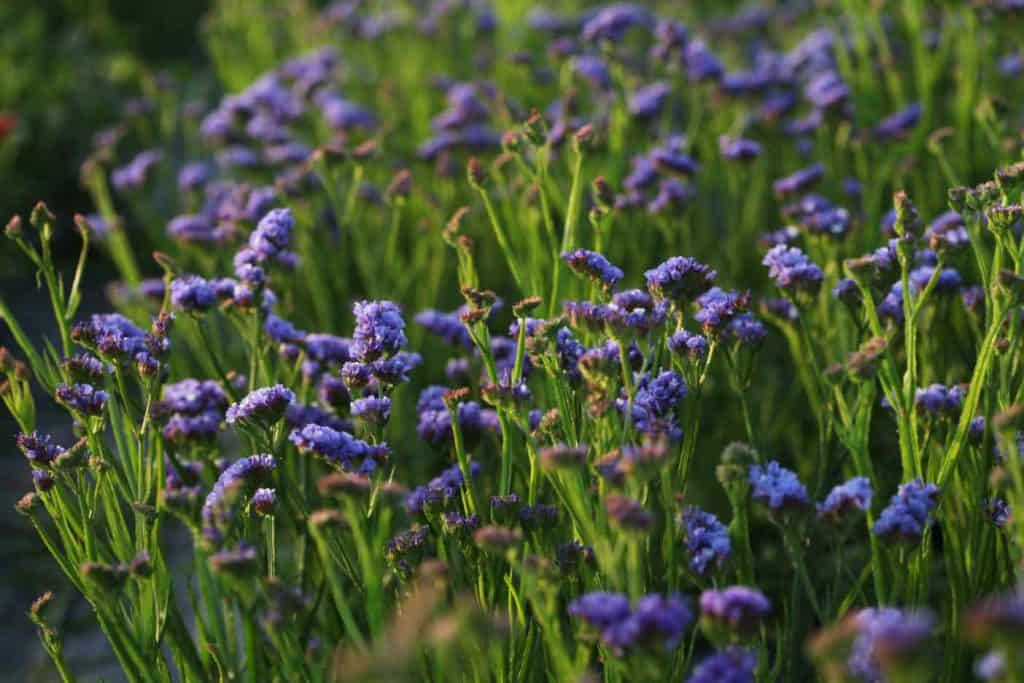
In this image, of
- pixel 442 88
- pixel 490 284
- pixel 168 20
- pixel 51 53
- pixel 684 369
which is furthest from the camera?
pixel 168 20

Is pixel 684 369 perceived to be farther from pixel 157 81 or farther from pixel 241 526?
pixel 157 81

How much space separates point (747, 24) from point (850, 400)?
3.04m

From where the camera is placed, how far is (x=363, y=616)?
215 cm

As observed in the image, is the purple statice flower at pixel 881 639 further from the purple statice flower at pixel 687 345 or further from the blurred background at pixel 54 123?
the blurred background at pixel 54 123

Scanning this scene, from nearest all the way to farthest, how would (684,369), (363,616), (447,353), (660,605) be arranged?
(660,605) < (684,369) < (363,616) < (447,353)

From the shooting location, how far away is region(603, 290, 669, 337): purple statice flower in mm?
1820

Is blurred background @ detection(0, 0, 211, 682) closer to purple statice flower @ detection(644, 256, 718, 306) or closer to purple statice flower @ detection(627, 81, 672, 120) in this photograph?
purple statice flower @ detection(644, 256, 718, 306)

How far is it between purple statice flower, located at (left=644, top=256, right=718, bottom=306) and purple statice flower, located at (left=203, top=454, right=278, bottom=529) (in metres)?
0.71

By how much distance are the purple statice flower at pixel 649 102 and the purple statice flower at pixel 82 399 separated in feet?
6.86

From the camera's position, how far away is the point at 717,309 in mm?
1954

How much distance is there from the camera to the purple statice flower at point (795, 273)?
2.13 metres

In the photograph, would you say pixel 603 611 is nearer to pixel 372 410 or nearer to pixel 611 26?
pixel 372 410


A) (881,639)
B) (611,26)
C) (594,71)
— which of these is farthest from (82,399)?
(594,71)

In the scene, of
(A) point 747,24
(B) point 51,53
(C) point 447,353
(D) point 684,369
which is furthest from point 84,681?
(B) point 51,53
